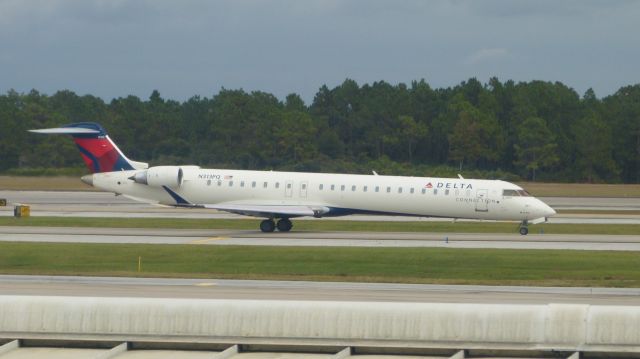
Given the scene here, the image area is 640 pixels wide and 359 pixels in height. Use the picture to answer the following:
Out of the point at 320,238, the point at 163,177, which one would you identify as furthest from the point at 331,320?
the point at 163,177

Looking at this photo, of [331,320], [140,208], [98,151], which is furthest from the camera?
[140,208]

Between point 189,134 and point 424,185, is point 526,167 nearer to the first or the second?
point 189,134

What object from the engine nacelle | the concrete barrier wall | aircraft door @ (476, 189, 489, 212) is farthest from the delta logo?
the concrete barrier wall

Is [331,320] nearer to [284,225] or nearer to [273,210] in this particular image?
[273,210]

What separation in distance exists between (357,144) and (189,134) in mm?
18129

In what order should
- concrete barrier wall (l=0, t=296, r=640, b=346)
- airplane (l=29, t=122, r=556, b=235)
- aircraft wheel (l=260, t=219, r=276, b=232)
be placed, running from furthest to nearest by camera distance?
aircraft wheel (l=260, t=219, r=276, b=232) < airplane (l=29, t=122, r=556, b=235) < concrete barrier wall (l=0, t=296, r=640, b=346)

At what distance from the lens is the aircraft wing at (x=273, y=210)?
47.0m

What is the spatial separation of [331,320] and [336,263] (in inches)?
706

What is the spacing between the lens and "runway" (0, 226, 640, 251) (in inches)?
1620

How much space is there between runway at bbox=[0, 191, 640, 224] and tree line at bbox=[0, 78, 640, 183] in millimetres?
21446

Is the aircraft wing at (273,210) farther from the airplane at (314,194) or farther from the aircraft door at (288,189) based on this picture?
the aircraft door at (288,189)

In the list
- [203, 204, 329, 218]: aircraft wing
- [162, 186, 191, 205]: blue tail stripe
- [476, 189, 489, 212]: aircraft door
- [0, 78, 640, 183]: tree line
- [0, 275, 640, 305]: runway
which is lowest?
[0, 275, 640, 305]: runway

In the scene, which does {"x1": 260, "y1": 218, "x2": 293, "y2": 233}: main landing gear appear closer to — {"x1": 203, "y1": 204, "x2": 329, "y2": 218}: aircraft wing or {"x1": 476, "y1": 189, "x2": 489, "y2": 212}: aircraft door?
{"x1": 203, "y1": 204, "x2": 329, "y2": 218}: aircraft wing

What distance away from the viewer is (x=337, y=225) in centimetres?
5181
